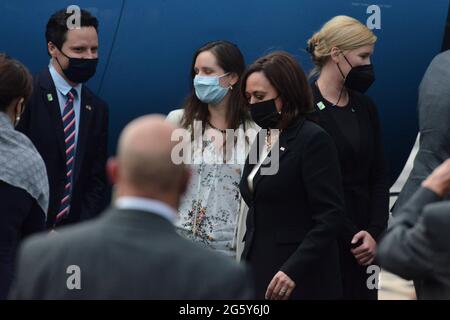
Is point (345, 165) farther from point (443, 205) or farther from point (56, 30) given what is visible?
point (443, 205)

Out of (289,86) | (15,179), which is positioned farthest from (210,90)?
(15,179)

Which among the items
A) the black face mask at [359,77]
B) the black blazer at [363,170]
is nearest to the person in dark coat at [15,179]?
the black blazer at [363,170]

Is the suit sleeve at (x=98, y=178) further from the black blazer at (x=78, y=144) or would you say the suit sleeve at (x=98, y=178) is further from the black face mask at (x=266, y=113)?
the black face mask at (x=266, y=113)

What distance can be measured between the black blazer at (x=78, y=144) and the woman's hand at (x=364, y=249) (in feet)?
4.20

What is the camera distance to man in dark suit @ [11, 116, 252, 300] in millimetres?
2410

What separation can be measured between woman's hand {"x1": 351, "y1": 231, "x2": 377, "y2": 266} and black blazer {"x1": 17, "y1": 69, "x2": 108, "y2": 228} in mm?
1281

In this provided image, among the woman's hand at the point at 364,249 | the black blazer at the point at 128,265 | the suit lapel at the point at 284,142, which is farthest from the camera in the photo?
the woman's hand at the point at 364,249

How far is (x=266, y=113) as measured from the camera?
4.50 meters

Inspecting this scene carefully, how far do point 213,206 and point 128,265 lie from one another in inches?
97.9

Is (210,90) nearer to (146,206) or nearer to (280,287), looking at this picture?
(280,287)

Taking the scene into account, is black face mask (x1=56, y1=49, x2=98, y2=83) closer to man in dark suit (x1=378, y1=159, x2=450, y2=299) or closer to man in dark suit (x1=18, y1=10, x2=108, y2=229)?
man in dark suit (x1=18, y1=10, x2=108, y2=229)

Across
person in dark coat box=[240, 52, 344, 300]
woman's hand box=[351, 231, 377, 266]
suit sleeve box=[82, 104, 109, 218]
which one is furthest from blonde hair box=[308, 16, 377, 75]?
suit sleeve box=[82, 104, 109, 218]

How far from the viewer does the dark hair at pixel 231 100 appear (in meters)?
5.12

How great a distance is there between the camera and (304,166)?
4418 mm
